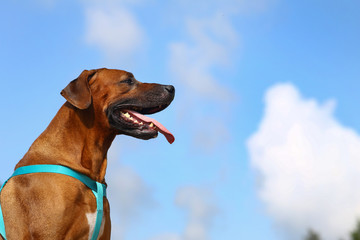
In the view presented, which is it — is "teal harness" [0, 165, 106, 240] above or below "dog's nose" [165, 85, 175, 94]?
below

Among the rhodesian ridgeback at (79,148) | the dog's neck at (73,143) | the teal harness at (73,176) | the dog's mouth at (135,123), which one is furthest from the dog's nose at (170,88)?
the teal harness at (73,176)

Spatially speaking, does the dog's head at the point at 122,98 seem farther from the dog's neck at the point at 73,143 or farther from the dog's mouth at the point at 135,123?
the dog's neck at the point at 73,143

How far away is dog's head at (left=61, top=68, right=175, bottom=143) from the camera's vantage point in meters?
7.72

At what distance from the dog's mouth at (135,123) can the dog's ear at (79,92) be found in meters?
0.43

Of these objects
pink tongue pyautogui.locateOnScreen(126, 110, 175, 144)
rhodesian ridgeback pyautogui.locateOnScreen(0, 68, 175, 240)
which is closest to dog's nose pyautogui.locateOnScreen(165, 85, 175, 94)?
rhodesian ridgeback pyautogui.locateOnScreen(0, 68, 175, 240)

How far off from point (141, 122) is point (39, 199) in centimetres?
212

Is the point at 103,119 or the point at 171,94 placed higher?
the point at 171,94

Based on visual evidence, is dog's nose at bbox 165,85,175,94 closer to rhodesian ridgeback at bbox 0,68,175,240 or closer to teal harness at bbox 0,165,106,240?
rhodesian ridgeback at bbox 0,68,175,240

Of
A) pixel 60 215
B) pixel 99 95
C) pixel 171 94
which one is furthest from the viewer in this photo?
pixel 171 94

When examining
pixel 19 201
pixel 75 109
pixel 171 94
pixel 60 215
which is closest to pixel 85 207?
pixel 60 215

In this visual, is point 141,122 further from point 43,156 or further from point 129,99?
point 43,156

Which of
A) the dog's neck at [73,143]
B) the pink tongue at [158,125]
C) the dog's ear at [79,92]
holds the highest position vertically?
the pink tongue at [158,125]

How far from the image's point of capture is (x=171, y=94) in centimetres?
862

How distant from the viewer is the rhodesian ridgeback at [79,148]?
6977 millimetres
